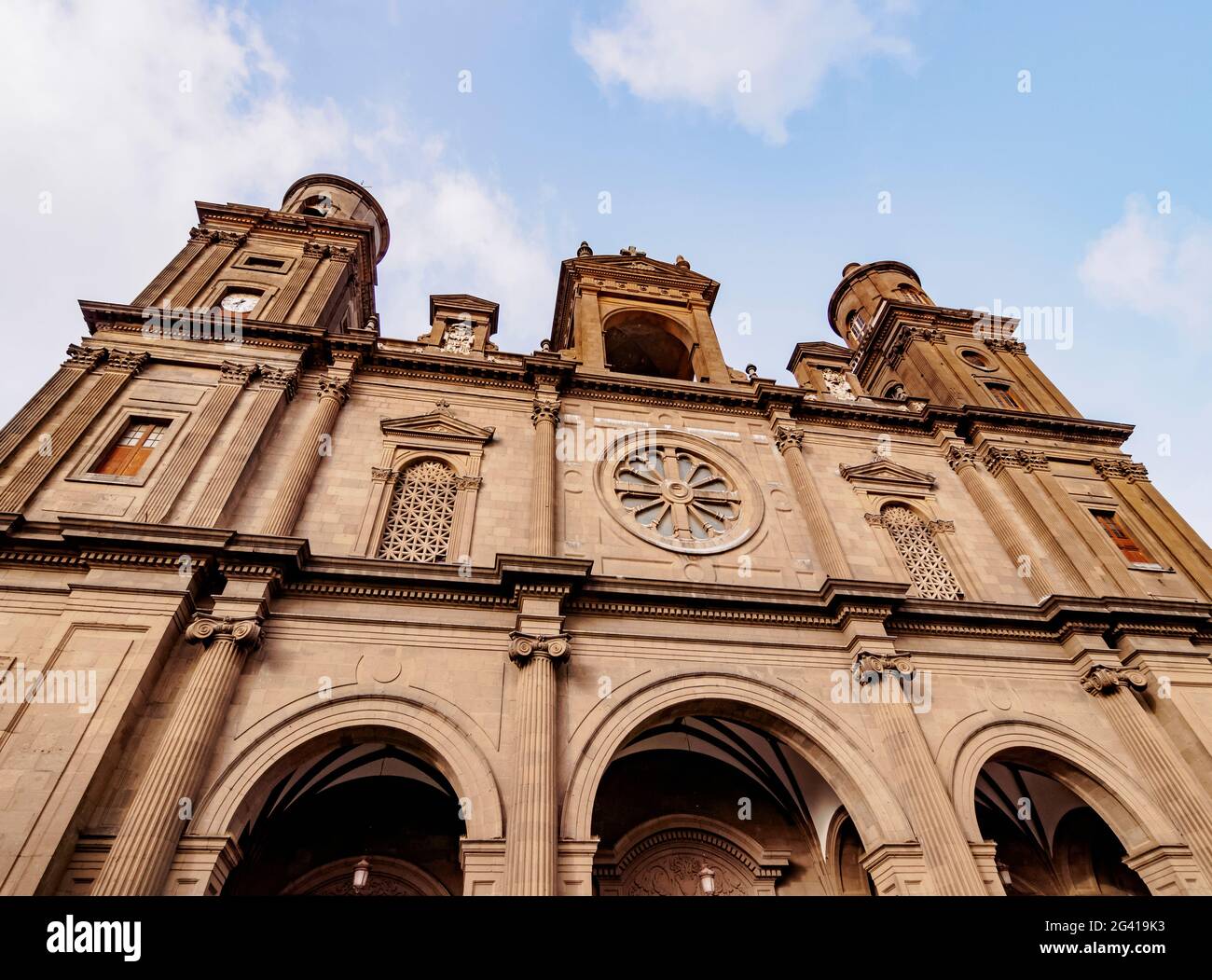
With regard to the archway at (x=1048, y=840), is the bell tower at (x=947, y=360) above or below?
above

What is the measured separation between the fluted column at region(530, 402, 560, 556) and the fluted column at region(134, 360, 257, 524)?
6413 mm

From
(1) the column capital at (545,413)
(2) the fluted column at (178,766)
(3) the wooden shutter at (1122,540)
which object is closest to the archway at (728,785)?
(2) the fluted column at (178,766)

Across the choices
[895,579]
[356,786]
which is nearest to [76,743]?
[356,786]

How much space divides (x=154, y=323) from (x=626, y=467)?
1154 cm

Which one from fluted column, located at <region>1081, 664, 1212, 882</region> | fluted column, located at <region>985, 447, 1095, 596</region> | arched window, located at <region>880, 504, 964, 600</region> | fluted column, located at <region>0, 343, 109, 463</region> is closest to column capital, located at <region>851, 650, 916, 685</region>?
arched window, located at <region>880, 504, 964, 600</region>

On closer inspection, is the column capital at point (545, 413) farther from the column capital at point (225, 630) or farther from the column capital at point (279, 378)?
the column capital at point (225, 630)

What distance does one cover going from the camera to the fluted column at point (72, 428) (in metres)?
11.6

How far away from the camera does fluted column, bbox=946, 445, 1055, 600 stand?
47.9ft

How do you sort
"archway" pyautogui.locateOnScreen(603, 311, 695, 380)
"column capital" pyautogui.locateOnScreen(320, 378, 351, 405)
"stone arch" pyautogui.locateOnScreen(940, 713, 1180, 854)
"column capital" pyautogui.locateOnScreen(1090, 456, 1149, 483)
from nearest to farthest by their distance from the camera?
"stone arch" pyautogui.locateOnScreen(940, 713, 1180, 854) → "column capital" pyautogui.locateOnScreen(320, 378, 351, 405) → "column capital" pyautogui.locateOnScreen(1090, 456, 1149, 483) → "archway" pyautogui.locateOnScreen(603, 311, 695, 380)

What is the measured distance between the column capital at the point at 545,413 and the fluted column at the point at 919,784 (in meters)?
8.30

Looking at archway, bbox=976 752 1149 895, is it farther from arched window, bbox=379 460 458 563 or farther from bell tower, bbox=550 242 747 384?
bell tower, bbox=550 242 747 384

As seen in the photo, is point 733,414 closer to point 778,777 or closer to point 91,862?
point 778,777

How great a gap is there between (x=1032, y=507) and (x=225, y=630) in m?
17.2
